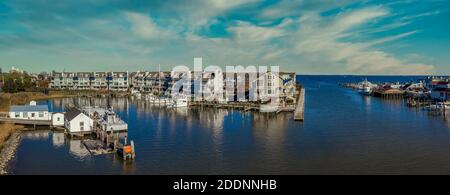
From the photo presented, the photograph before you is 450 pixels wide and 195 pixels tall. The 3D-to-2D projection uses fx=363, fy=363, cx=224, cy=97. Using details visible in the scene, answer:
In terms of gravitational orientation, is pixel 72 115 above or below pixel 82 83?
below

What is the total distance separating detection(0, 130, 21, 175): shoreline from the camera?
56.0ft

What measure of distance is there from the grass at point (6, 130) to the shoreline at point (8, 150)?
23cm

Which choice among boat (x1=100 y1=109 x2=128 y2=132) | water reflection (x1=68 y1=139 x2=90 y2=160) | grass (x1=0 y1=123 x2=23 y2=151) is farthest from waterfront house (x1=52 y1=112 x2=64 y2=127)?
water reflection (x1=68 y1=139 x2=90 y2=160)

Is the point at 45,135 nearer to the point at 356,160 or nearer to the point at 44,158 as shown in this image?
the point at 44,158

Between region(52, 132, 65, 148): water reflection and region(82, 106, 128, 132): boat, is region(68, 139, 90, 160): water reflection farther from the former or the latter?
region(82, 106, 128, 132): boat

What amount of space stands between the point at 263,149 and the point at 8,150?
1434 cm

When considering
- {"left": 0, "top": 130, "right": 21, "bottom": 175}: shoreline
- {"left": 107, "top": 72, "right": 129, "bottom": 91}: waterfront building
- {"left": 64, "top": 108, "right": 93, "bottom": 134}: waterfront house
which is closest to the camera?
{"left": 0, "top": 130, "right": 21, "bottom": 175}: shoreline

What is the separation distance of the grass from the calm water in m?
1.24

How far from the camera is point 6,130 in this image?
83.7 ft

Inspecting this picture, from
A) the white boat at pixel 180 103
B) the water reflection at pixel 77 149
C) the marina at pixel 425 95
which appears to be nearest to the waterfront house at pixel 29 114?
the water reflection at pixel 77 149

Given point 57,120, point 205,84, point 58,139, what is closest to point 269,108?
point 205,84

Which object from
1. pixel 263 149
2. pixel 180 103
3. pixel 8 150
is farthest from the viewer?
pixel 180 103

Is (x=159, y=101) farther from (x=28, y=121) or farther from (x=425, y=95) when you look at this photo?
(x=425, y=95)

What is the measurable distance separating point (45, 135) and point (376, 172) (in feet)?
70.6
